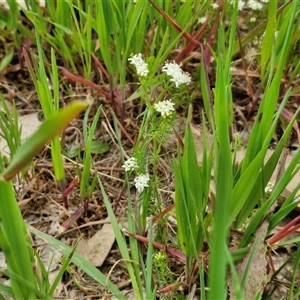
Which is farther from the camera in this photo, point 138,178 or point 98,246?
point 98,246

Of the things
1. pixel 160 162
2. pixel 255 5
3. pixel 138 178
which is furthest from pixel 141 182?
pixel 255 5

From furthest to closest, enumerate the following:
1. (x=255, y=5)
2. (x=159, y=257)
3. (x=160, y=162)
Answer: (x=255, y=5)
(x=160, y=162)
(x=159, y=257)

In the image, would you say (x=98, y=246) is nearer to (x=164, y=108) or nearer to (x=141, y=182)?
(x=141, y=182)

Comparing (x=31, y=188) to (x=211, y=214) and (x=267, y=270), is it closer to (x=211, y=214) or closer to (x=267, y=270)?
(x=211, y=214)

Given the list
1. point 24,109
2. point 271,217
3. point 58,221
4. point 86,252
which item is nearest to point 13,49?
point 24,109

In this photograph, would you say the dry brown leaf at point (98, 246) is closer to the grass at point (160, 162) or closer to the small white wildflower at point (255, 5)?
the grass at point (160, 162)

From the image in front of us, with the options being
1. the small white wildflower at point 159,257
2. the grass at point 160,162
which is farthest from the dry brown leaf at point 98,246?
the small white wildflower at point 159,257
